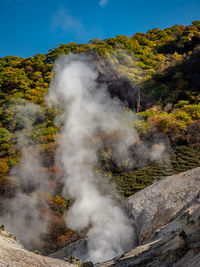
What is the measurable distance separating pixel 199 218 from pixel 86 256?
3.75 m

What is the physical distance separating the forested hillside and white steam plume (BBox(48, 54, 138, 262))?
1.62ft

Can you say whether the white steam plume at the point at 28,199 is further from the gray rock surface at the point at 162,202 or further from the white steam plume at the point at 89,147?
the gray rock surface at the point at 162,202

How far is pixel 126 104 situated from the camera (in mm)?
16844

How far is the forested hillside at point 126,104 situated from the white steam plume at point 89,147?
19.4 inches

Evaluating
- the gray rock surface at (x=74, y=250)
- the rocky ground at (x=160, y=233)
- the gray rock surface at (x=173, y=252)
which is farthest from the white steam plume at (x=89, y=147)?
the gray rock surface at (x=173, y=252)

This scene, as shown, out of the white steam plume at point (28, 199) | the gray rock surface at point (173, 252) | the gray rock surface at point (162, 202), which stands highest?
the white steam plume at point (28, 199)

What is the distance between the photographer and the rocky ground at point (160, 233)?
3458 millimetres

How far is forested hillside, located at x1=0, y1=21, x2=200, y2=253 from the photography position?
10561mm

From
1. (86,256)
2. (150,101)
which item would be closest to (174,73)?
(150,101)

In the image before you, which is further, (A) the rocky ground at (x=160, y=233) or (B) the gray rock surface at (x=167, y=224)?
(B) the gray rock surface at (x=167, y=224)

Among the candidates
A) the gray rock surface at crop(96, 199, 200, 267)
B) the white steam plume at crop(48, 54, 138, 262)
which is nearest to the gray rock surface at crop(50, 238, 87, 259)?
the white steam plume at crop(48, 54, 138, 262)

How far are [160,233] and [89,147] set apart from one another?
24.0 feet

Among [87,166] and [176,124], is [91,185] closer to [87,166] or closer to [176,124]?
[87,166]

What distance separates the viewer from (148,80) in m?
20.8
